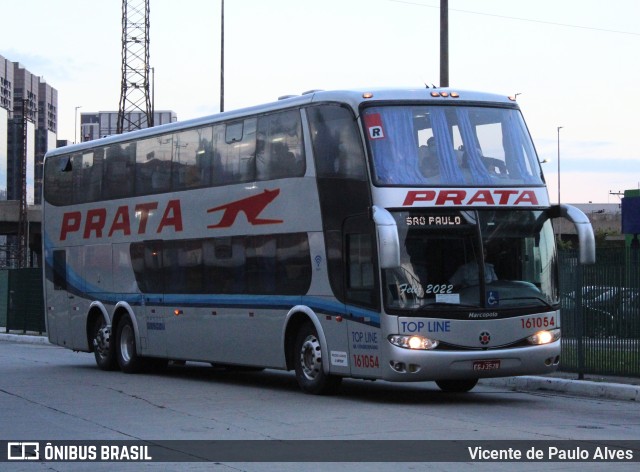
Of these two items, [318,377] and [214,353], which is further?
[214,353]

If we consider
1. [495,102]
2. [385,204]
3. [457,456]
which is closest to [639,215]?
[495,102]

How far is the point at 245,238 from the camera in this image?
18.5m

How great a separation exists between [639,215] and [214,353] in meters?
11.1

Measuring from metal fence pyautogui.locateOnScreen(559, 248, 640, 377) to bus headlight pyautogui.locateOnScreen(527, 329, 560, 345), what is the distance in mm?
2168

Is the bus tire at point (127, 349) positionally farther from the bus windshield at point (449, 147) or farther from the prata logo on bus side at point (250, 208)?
the bus windshield at point (449, 147)

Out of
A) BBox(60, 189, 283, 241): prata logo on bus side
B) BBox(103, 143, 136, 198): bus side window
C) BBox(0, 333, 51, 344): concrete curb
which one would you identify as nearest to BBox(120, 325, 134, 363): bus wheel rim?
BBox(60, 189, 283, 241): prata logo on bus side

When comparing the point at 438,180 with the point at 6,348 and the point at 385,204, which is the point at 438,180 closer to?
the point at 385,204

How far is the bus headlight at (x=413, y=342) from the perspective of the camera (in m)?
15.2

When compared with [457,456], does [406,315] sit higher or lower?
higher

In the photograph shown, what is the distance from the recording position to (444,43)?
23.2 meters

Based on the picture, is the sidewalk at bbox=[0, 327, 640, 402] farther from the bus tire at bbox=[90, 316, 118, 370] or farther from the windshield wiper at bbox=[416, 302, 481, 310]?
the bus tire at bbox=[90, 316, 118, 370]

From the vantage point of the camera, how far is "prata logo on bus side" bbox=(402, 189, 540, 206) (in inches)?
606

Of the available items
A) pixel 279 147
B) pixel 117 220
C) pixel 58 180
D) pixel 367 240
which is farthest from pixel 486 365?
pixel 58 180

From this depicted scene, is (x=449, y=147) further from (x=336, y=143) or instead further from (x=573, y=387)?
(x=573, y=387)
